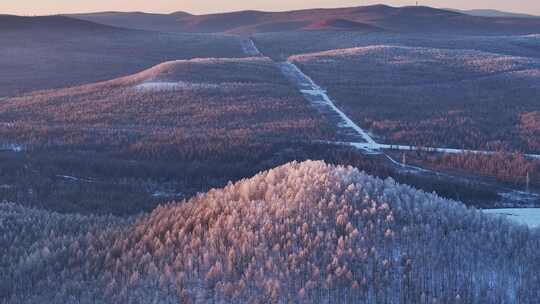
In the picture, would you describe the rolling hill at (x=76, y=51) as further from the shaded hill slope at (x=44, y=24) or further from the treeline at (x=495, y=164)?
the treeline at (x=495, y=164)

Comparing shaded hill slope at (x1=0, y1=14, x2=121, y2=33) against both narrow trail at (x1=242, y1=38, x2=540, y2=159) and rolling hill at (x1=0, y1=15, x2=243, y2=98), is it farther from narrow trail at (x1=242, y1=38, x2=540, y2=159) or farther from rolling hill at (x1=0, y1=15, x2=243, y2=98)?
narrow trail at (x1=242, y1=38, x2=540, y2=159)

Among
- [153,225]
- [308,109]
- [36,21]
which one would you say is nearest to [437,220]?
[153,225]

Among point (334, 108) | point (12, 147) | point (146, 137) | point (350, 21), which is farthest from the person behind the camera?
point (350, 21)

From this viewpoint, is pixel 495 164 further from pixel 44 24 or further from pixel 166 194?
pixel 44 24

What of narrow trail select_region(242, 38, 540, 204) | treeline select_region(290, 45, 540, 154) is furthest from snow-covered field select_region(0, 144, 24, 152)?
treeline select_region(290, 45, 540, 154)

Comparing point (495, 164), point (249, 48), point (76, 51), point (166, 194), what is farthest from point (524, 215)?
point (76, 51)

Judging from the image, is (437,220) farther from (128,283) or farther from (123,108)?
(123,108)

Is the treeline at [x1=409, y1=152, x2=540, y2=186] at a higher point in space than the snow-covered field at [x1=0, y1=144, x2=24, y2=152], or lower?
higher
